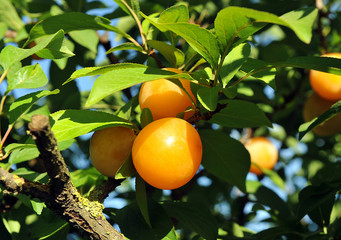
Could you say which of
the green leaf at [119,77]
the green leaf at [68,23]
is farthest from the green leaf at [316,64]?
the green leaf at [68,23]

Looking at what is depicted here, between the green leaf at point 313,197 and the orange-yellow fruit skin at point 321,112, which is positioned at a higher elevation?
the green leaf at point 313,197

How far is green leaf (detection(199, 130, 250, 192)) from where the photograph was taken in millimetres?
1221

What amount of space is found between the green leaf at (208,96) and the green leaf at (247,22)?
0.38ft

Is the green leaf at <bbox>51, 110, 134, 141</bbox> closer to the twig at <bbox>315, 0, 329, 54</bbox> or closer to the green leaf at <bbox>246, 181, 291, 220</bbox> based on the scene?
the green leaf at <bbox>246, 181, 291, 220</bbox>

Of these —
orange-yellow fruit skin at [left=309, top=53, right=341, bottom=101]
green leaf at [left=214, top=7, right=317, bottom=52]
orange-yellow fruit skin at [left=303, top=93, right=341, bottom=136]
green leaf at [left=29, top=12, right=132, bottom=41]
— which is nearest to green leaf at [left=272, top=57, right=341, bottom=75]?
green leaf at [left=214, top=7, right=317, bottom=52]

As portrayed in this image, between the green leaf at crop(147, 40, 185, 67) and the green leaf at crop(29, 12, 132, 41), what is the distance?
95 mm

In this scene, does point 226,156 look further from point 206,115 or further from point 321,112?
point 321,112

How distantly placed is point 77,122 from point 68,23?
39cm

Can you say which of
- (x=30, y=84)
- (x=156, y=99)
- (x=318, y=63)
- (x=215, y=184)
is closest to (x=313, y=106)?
(x=215, y=184)

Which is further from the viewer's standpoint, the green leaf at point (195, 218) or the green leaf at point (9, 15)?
the green leaf at point (9, 15)

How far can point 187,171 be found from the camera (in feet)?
3.01

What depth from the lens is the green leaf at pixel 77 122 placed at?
36.2 inches

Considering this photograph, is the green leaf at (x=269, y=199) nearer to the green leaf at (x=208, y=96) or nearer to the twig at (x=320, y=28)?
the twig at (x=320, y=28)

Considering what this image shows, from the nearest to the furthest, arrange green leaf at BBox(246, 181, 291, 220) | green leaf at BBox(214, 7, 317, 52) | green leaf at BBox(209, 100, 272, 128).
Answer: green leaf at BBox(214, 7, 317, 52)
green leaf at BBox(209, 100, 272, 128)
green leaf at BBox(246, 181, 291, 220)
